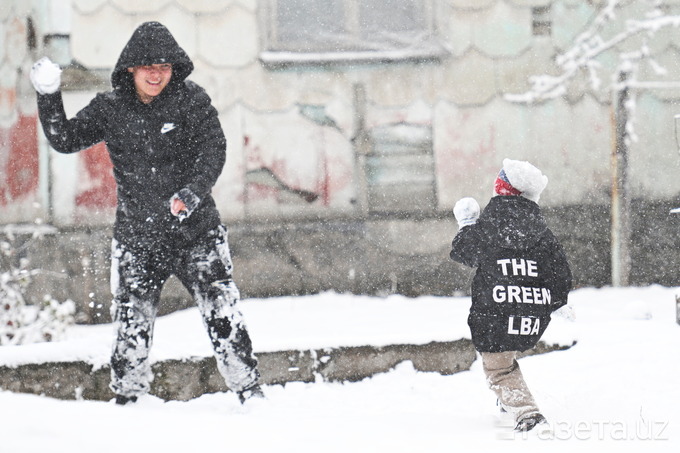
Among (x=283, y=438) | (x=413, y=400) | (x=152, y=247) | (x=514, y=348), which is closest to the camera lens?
(x=283, y=438)

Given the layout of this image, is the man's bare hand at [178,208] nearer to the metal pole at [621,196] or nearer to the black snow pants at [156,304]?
the black snow pants at [156,304]

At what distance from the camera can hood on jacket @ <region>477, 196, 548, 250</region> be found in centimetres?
314

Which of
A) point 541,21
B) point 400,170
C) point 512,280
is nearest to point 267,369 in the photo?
point 512,280

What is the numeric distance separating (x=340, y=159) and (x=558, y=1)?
80.6 inches

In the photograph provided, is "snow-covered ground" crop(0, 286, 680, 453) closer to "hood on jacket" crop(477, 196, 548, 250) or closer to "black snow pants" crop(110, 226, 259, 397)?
"black snow pants" crop(110, 226, 259, 397)

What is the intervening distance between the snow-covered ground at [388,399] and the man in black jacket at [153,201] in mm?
244

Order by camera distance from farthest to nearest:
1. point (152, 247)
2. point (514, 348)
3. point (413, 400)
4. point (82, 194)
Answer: point (82, 194), point (413, 400), point (152, 247), point (514, 348)

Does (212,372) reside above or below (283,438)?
below

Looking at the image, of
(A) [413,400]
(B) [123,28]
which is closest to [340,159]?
(B) [123,28]

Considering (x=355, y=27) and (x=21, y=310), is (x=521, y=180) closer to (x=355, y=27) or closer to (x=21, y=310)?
(x=355, y=27)

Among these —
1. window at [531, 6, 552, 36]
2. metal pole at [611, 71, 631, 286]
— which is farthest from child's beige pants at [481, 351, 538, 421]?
window at [531, 6, 552, 36]

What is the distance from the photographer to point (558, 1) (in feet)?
19.2

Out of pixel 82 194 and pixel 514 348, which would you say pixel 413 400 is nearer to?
pixel 514 348

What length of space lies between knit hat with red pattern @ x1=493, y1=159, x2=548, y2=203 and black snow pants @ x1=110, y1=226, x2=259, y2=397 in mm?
1275
